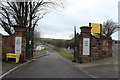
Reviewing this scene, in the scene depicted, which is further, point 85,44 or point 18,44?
point 18,44

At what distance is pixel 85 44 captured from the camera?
14.0 m

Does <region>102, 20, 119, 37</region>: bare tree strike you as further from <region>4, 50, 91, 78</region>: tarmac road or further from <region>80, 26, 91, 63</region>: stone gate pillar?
<region>4, 50, 91, 78</region>: tarmac road

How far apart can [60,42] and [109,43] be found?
63440 millimetres

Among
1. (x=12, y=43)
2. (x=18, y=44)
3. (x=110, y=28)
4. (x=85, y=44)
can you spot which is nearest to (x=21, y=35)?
(x=18, y=44)

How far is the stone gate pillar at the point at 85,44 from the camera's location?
13844mm

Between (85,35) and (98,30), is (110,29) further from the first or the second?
(85,35)

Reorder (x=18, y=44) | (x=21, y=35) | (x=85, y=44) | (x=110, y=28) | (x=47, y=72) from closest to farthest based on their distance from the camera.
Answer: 1. (x=47, y=72)
2. (x=85, y=44)
3. (x=18, y=44)
4. (x=21, y=35)
5. (x=110, y=28)

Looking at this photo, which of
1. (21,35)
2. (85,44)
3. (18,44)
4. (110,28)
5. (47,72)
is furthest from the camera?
(110,28)

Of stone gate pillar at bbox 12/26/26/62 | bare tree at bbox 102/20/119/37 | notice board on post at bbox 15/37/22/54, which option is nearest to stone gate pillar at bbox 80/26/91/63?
stone gate pillar at bbox 12/26/26/62

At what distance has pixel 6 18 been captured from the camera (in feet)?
72.8

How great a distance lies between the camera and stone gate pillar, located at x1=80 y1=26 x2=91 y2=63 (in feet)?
45.4

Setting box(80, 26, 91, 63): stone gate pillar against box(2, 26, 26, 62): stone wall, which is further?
box(2, 26, 26, 62): stone wall

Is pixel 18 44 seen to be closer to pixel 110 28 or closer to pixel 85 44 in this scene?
pixel 85 44

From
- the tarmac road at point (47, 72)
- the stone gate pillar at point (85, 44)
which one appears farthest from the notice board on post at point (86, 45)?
the tarmac road at point (47, 72)
